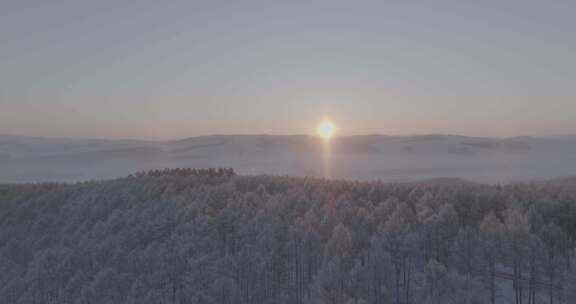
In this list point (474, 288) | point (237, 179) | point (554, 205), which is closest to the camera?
point (474, 288)

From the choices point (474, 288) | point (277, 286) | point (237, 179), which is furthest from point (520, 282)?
point (237, 179)

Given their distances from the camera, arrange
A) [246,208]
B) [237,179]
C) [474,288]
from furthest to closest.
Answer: [237,179] < [246,208] < [474,288]

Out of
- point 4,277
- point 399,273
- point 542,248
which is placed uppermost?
point 542,248

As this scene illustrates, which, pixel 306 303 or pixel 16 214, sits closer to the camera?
pixel 306 303

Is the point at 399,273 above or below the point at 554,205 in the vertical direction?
below

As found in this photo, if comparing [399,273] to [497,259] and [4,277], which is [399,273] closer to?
[497,259]

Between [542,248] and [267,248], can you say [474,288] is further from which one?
[267,248]
